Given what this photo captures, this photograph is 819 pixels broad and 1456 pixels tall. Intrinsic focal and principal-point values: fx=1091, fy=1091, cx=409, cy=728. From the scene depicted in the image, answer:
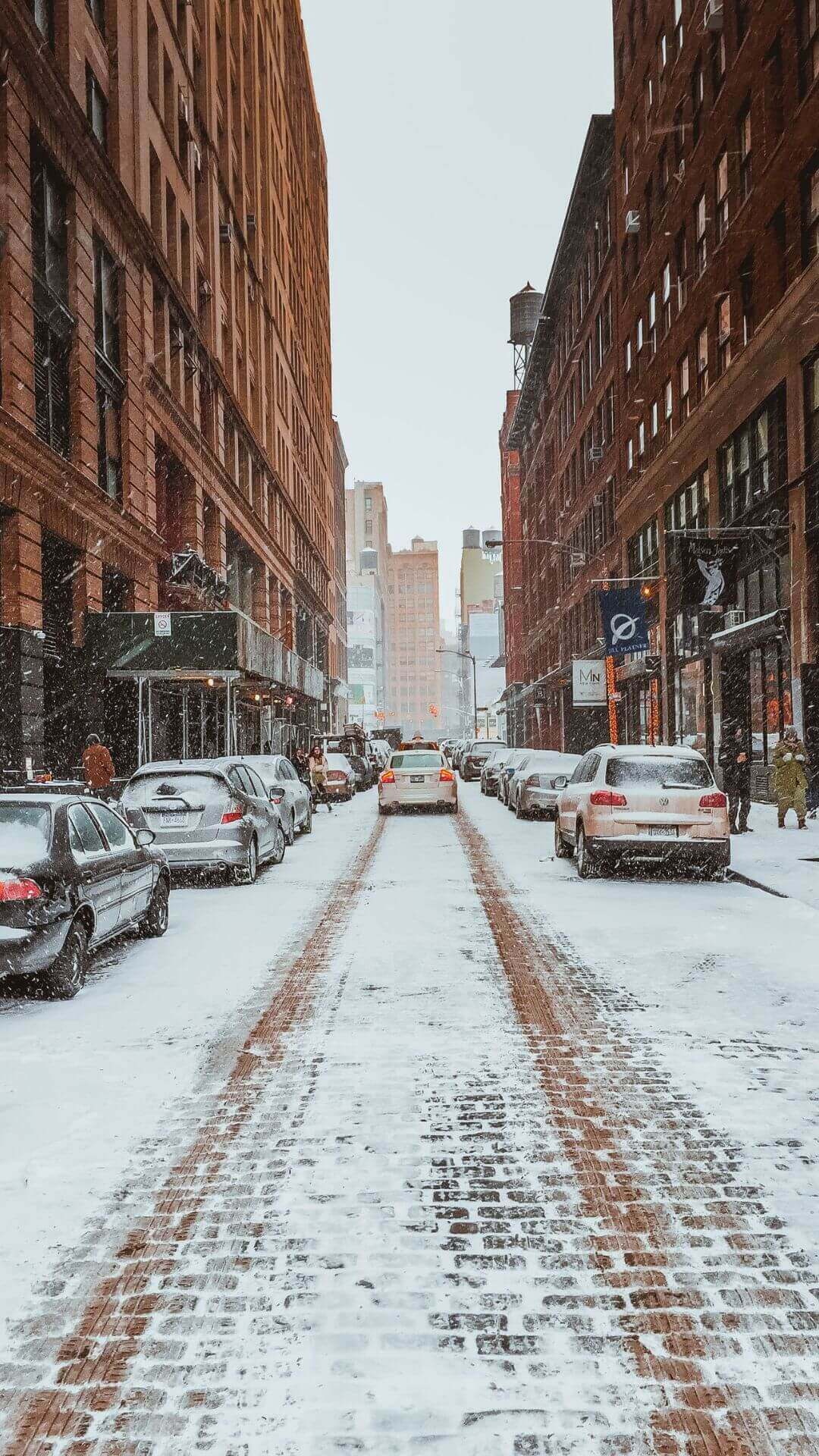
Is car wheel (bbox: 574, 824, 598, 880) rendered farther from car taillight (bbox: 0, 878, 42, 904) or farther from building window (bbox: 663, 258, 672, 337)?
building window (bbox: 663, 258, 672, 337)

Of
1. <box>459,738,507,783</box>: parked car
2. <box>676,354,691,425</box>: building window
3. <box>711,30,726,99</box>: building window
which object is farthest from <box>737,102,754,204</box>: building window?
<box>459,738,507,783</box>: parked car

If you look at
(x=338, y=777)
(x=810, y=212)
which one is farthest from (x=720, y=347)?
(x=338, y=777)

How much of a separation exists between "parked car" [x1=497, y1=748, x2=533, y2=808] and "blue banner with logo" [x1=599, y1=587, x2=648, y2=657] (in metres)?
3.52

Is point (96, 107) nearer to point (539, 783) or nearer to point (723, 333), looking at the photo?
point (723, 333)

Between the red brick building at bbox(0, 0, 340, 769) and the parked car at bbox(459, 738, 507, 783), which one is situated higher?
the red brick building at bbox(0, 0, 340, 769)

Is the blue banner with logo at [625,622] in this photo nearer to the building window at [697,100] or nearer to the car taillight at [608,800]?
the building window at [697,100]

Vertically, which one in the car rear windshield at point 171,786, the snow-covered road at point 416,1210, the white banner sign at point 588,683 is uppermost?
the white banner sign at point 588,683

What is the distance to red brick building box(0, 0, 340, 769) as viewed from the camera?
19484 mm

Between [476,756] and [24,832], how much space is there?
3491cm

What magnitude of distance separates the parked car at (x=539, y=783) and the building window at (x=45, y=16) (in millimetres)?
17156

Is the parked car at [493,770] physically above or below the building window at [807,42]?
below

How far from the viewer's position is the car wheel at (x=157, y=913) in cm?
975

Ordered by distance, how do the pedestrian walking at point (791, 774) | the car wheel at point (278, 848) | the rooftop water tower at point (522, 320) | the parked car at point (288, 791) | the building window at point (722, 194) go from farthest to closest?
1. the rooftop water tower at point (522, 320)
2. the building window at point (722, 194)
3. the pedestrian walking at point (791, 774)
4. the parked car at point (288, 791)
5. the car wheel at point (278, 848)

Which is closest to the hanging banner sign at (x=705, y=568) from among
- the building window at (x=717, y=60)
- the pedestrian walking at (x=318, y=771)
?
the pedestrian walking at (x=318, y=771)
